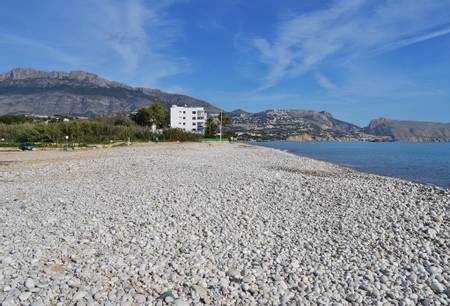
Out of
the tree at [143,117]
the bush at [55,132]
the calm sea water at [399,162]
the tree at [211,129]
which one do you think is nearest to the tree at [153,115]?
the tree at [143,117]

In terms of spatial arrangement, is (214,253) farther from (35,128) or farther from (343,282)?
(35,128)

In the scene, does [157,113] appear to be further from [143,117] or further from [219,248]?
[219,248]

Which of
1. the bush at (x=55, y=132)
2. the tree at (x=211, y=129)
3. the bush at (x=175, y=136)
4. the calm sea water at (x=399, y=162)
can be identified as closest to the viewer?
the calm sea water at (x=399, y=162)

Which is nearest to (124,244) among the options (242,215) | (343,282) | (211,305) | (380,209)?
(211,305)

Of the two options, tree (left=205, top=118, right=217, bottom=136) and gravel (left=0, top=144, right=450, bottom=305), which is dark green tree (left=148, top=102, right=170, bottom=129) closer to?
tree (left=205, top=118, right=217, bottom=136)

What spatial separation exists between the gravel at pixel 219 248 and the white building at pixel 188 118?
102552 millimetres

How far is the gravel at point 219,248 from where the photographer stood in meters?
4.38

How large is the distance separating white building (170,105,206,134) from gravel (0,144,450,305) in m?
103

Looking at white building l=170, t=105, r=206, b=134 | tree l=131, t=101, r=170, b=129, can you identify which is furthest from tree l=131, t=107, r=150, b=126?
white building l=170, t=105, r=206, b=134

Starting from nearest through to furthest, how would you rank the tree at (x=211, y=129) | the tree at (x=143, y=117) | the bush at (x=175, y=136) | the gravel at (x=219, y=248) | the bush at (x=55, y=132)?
the gravel at (x=219, y=248) < the bush at (x=55, y=132) < the bush at (x=175, y=136) < the tree at (x=143, y=117) < the tree at (x=211, y=129)

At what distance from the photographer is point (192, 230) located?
22.5ft

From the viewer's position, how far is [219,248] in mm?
5938

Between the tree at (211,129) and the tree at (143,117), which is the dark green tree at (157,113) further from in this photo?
the tree at (211,129)

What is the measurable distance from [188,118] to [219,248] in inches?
4350
